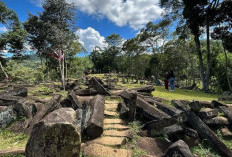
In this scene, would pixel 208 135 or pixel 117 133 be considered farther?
pixel 117 133

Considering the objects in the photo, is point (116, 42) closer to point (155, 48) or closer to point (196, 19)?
point (155, 48)

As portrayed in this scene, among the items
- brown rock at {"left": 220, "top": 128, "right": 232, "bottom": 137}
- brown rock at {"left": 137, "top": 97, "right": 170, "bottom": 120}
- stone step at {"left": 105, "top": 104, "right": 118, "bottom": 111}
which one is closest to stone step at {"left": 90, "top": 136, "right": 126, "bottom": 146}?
brown rock at {"left": 137, "top": 97, "right": 170, "bottom": 120}

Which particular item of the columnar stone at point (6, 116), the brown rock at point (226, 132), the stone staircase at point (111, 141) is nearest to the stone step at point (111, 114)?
the stone staircase at point (111, 141)

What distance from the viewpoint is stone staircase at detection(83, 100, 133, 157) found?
104 inches

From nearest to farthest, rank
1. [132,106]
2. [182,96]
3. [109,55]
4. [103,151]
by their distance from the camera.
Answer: [103,151] < [132,106] < [182,96] < [109,55]

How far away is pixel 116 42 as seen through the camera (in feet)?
184

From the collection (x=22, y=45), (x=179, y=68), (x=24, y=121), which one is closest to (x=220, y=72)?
(x=179, y=68)

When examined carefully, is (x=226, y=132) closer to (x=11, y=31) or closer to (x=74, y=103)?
(x=74, y=103)

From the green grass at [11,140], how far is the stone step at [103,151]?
135 centimetres

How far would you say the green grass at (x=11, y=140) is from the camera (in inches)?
120

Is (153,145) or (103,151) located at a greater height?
(103,151)

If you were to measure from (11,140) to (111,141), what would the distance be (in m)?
2.21

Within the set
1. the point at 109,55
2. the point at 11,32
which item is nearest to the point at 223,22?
the point at 11,32

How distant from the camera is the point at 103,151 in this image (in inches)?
106
